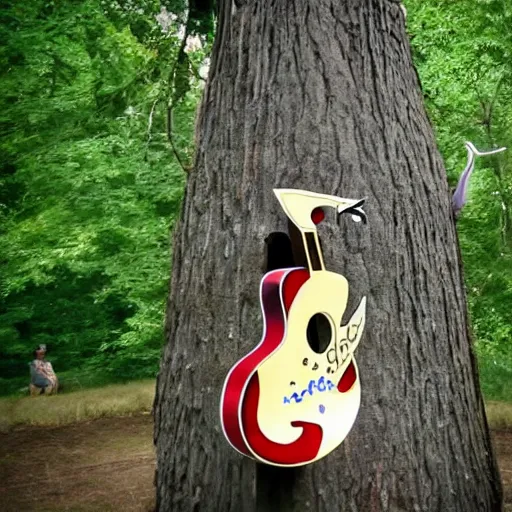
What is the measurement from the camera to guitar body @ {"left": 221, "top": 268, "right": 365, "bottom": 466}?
3.26 m

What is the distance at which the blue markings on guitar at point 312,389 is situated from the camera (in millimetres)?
3359

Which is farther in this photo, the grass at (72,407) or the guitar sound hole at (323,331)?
the grass at (72,407)

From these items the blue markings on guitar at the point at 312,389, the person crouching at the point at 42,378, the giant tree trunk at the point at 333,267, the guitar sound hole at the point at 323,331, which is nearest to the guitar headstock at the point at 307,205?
the giant tree trunk at the point at 333,267

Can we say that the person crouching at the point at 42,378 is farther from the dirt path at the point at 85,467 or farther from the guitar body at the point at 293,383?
the guitar body at the point at 293,383

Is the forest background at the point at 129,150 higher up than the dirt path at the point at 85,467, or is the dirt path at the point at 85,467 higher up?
the forest background at the point at 129,150

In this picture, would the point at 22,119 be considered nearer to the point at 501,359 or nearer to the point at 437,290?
the point at 501,359

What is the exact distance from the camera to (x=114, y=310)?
12.2 metres

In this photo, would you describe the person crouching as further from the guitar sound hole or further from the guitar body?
the guitar body

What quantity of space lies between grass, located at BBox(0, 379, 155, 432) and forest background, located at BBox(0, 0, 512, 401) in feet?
2.36

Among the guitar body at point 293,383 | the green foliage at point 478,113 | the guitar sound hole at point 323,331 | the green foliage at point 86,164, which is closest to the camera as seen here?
the guitar body at point 293,383

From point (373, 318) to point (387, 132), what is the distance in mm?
945

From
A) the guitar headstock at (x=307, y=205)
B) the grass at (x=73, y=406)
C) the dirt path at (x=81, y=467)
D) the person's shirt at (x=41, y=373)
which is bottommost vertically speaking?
the dirt path at (x=81, y=467)

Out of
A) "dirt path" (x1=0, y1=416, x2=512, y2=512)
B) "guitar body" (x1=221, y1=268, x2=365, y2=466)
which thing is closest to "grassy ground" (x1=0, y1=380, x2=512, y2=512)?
"dirt path" (x1=0, y1=416, x2=512, y2=512)

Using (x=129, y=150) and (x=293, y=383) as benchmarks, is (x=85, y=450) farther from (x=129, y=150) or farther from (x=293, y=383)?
(x=293, y=383)
